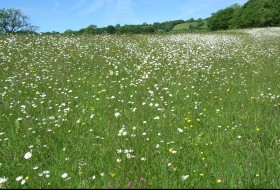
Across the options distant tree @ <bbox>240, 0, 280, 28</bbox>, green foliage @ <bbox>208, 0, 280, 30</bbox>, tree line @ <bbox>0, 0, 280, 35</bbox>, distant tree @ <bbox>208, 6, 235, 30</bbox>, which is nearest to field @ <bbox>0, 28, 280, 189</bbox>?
tree line @ <bbox>0, 0, 280, 35</bbox>

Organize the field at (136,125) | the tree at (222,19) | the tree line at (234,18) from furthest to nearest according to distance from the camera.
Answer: the tree at (222,19), the tree line at (234,18), the field at (136,125)

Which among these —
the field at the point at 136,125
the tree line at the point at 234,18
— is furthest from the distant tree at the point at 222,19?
the field at the point at 136,125

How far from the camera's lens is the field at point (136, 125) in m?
4.54

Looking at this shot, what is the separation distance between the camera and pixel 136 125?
644 centimetres

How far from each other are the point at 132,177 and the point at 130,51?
1249 centimetres

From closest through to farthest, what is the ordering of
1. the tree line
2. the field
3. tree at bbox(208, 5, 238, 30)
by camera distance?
the field < the tree line < tree at bbox(208, 5, 238, 30)

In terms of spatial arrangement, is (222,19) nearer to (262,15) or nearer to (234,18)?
(234,18)

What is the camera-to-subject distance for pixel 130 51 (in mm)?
16391

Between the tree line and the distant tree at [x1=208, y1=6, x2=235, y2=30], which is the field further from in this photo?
the distant tree at [x1=208, y1=6, x2=235, y2=30]

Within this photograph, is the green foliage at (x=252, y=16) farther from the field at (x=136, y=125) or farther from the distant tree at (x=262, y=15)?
→ the field at (x=136, y=125)

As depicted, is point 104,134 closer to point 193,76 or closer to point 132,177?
point 132,177

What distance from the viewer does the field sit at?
4539 mm

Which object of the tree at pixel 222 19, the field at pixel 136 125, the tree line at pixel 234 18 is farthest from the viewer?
the tree at pixel 222 19

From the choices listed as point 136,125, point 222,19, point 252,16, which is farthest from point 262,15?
point 136,125
